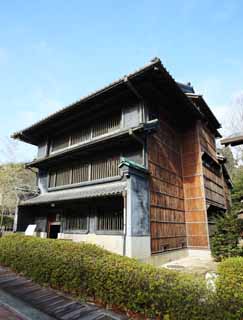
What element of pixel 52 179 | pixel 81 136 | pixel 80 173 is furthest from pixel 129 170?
pixel 52 179

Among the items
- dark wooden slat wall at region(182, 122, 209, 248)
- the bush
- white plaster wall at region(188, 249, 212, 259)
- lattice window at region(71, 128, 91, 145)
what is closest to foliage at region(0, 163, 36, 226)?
lattice window at region(71, 128, 91, 145)

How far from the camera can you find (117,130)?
9594mm

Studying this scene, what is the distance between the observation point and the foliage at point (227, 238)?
8.47 m

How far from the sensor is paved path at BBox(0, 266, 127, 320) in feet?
12.2

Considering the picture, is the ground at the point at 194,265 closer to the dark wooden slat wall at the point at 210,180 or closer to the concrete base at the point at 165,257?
the concrete base at the point at 165,257

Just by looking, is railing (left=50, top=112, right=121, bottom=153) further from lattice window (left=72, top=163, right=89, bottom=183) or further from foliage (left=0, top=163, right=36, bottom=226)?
foliage (left=0, top=163, right=36, bottom=226)

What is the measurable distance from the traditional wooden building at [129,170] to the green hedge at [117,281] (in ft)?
8.38

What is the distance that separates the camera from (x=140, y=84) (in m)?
8.98

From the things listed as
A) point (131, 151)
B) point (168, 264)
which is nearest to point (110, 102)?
point (131, 151)

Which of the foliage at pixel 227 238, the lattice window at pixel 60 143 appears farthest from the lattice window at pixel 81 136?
the foliage at pixel 227 238

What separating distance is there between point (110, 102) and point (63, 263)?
23.6 ft

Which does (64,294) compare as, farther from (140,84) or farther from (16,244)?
(140,84)

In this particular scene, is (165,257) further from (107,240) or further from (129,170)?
(129,170)

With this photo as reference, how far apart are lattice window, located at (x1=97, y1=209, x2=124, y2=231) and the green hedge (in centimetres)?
283
